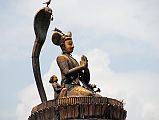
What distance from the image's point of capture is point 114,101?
696 inches

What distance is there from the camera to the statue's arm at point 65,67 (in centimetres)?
1828

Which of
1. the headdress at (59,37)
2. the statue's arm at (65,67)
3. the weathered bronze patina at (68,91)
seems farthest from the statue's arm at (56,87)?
the headdress at (59,37)

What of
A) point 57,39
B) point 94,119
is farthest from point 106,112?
point 57,39

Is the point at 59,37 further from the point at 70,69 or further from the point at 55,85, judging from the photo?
the point at 55,85

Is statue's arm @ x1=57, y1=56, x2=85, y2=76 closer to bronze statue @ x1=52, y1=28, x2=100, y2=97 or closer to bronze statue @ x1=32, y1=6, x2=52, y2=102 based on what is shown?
bronze statue @ x1=52, y1=28, x2=100, y2=97

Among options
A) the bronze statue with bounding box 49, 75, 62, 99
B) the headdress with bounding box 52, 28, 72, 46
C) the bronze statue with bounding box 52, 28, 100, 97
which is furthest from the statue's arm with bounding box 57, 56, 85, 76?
the headdress with bounding box 52, 28, 72, 46

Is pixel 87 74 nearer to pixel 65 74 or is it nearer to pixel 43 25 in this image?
pixel 65 74

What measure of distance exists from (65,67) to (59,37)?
1154 mm

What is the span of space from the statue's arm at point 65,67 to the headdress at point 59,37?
2.09ft

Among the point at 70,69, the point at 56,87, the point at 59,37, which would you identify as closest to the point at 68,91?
the point at 56,87

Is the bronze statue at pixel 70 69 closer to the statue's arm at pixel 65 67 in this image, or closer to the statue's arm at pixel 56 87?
the statue's arm at pixel 65 67

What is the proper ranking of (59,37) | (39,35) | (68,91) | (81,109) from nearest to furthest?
(81,109)
(68,91)
(39,35)
(59,37)

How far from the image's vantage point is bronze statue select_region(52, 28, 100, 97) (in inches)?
711

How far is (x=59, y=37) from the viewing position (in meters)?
19.2
